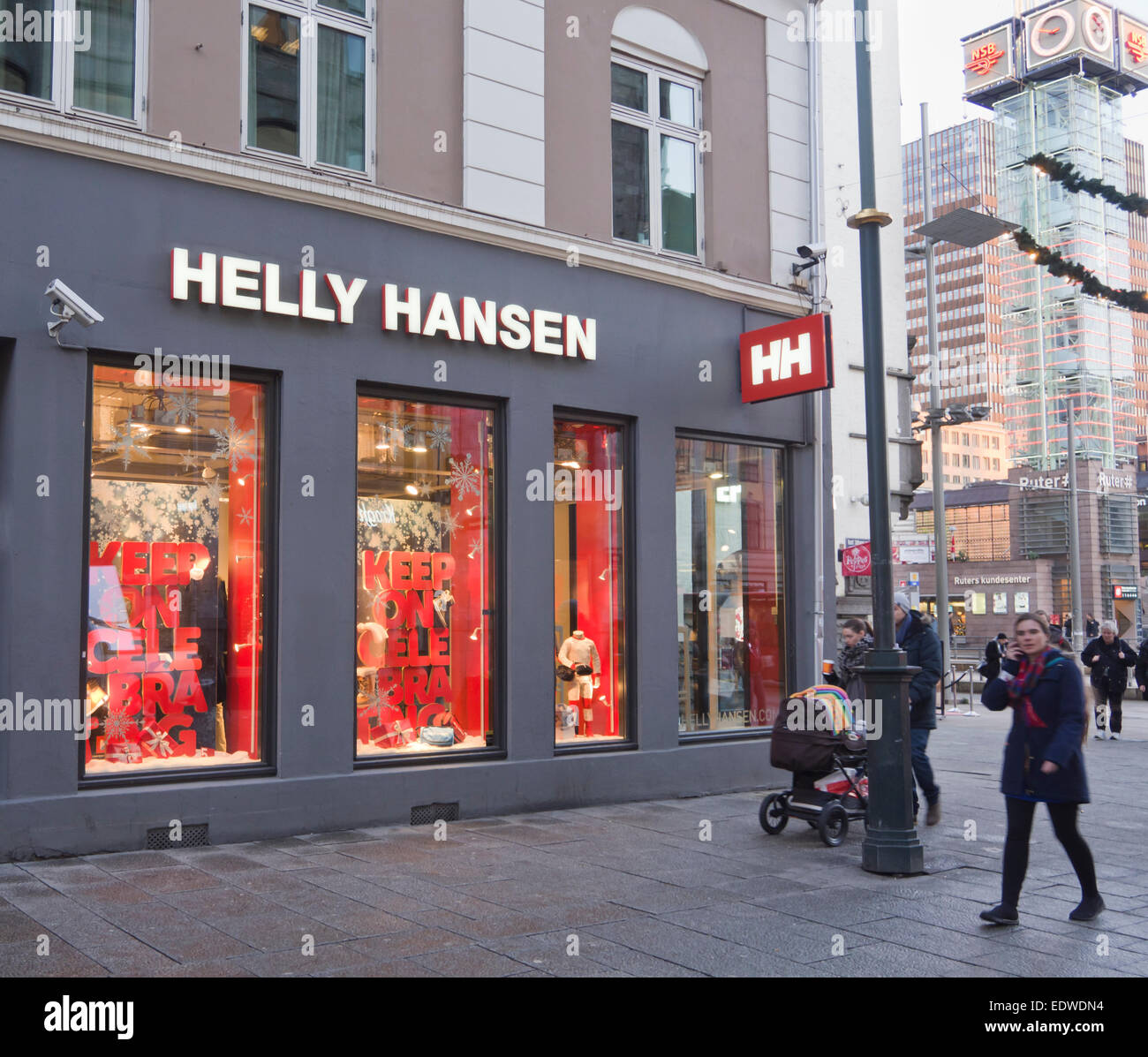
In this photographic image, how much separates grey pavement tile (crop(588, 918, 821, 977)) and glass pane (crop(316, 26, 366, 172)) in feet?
23.4

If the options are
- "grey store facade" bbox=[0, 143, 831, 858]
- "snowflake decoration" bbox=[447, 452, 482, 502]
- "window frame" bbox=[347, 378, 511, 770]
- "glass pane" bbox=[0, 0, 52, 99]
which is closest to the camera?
"grey store facade" bbox=[0, 143, 831, 858]

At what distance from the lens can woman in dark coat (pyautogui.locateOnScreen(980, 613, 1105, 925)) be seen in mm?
6629

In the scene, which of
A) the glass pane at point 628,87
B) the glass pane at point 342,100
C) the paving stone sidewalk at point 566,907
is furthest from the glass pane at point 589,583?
the glass pane at point 628,87

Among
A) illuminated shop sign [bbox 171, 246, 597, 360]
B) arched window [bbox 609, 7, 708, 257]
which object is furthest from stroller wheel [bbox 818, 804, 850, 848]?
arched window [bbox 609, 7, 708, 257]

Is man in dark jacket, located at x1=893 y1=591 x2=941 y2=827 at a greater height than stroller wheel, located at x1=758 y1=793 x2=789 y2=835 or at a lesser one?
greater

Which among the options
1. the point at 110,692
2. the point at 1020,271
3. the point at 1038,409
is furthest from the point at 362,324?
the point at 1038,409

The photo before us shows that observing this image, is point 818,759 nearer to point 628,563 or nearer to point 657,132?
point 628,563

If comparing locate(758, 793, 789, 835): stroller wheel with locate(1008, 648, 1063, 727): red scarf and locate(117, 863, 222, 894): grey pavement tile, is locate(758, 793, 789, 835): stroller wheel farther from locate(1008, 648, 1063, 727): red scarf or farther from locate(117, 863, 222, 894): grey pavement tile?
locate(117, 863, 222, 894): grey pavement tile

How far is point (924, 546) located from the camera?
73.0 ft

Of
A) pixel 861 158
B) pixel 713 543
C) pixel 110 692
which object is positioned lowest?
pixel 110 692

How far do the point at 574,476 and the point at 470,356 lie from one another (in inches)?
70.4

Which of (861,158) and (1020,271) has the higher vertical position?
(1020,271)

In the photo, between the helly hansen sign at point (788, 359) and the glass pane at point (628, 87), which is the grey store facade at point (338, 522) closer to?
the helly hansen sign at point (788, 359)
